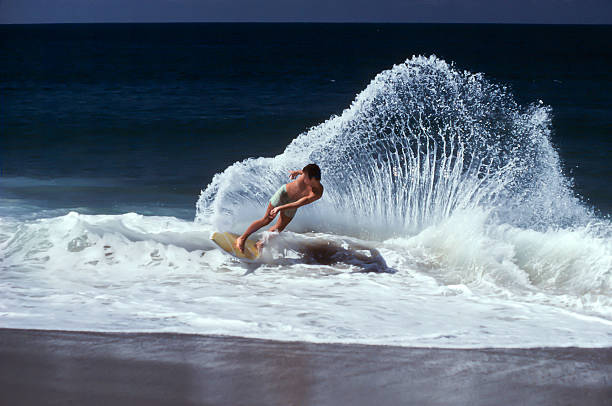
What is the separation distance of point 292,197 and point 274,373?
10.9 ft

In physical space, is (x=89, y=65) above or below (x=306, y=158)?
above

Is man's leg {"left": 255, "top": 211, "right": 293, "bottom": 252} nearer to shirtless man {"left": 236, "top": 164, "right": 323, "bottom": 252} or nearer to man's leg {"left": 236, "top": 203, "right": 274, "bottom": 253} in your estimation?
shirtless man {"left": 236, "top": 164, "right": 323, "bottom": 252}

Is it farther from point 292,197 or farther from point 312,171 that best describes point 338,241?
point 312,171

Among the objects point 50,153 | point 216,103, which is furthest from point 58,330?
point 216,103

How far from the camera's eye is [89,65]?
168ft

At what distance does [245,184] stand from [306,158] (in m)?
0.99

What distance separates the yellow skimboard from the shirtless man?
78mm

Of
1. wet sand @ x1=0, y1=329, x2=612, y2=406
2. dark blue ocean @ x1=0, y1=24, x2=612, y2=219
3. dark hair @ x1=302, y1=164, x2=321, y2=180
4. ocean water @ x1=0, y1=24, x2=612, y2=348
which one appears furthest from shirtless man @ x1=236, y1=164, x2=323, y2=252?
dark blue ocean @ x1=0, y1=24, x2=612, y2=219

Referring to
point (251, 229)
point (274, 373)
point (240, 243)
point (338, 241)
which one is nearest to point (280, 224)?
point (251, 229)

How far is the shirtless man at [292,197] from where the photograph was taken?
719 cm

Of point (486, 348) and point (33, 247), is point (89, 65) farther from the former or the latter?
point (486, 348)

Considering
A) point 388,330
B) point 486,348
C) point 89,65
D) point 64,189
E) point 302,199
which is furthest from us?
point 89,65

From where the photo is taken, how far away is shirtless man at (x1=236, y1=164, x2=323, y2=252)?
7.19 metres

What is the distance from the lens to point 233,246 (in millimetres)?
8000
